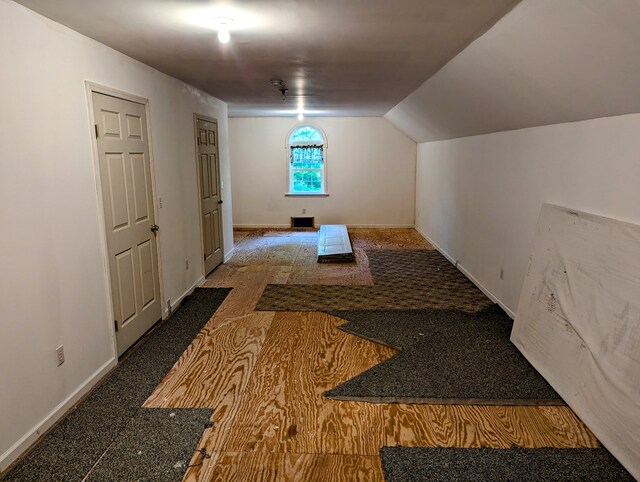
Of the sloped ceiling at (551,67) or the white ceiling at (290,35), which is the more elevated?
the white ceiling at (290,35)

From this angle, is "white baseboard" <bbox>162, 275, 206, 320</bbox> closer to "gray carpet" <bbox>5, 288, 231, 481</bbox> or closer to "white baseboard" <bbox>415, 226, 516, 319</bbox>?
"gray carpet" <bbox>5, 288, 231, 481</bbox>

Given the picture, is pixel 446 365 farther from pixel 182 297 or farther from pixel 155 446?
pixel 182 297

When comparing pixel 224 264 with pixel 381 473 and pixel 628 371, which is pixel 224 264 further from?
pixel 628 371

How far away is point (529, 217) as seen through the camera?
3787mm

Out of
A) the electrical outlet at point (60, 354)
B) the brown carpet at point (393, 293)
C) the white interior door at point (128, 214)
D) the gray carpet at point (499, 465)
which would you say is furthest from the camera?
the brown carpet at point (393, 293)

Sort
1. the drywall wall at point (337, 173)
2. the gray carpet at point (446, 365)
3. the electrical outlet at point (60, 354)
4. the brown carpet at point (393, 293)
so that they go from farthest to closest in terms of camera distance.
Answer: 1. the drywall wall at point (337, 173)
2. the brown carpet at point (393, 293)
3. the gray carpet at point (446, 365)
4. the electrical outlet at point (60, 354)

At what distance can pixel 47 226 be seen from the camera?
249cm

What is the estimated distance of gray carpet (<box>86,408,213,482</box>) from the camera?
2.14 m

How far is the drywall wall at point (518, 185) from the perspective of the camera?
2662 millimetres

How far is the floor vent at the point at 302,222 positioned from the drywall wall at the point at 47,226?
19.6 feet

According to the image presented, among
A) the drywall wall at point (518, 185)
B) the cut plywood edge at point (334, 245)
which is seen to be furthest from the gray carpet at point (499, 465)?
the cut plywood edge at point (334, 245)

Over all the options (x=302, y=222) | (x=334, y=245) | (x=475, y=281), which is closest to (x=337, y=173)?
(x=302, y=222)

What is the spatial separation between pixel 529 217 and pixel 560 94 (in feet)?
4.07

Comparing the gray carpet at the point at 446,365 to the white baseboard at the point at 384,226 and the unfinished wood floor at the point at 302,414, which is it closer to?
the unfinished wood floor at the point at 302,414
